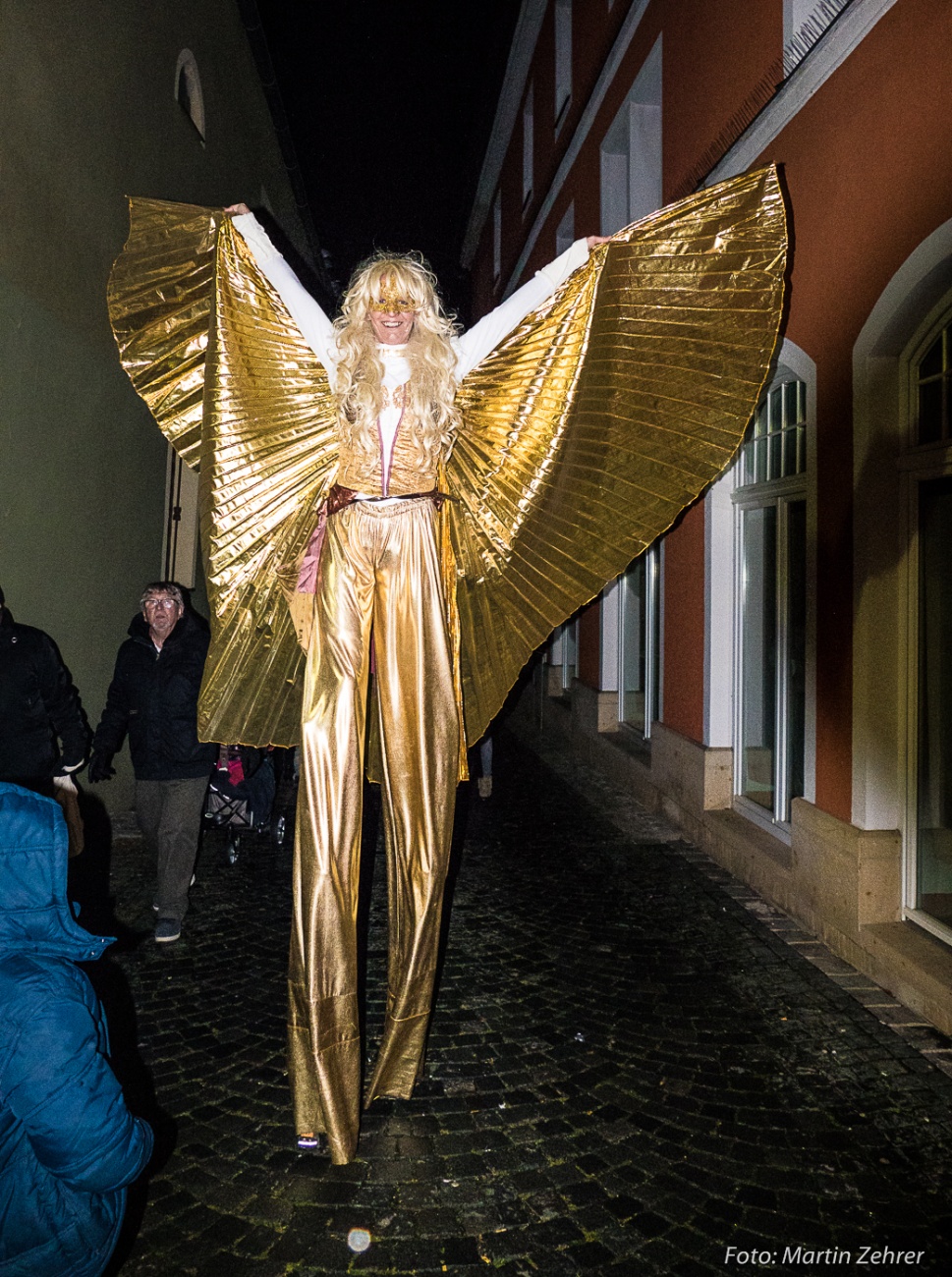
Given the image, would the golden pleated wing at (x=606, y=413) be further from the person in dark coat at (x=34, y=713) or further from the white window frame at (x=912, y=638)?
the person in dark coat at (x=34, y=713)

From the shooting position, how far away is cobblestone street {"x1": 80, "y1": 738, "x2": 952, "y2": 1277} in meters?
2.35

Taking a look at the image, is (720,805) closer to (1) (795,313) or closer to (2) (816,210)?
(1) (795,313)

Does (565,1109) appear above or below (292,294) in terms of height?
below

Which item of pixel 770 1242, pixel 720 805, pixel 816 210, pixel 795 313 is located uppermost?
pixel 816 210

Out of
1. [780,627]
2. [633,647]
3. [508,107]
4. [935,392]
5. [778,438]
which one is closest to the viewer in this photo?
[935,392]

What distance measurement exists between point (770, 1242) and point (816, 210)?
14.8 ft

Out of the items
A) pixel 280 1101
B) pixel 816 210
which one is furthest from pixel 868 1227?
pixel 816 210

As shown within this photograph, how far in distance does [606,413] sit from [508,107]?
1521 cm

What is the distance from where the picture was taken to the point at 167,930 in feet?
14.8

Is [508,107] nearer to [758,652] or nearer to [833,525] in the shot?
[758,652]

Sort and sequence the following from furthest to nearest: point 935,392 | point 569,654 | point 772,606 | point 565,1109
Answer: point 569,654 < point 772,606 < point 935,392 < point 565,1109

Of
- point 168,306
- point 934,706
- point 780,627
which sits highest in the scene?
point 168,306

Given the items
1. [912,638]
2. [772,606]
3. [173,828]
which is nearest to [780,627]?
[772,606]

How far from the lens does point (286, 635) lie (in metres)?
3.22
